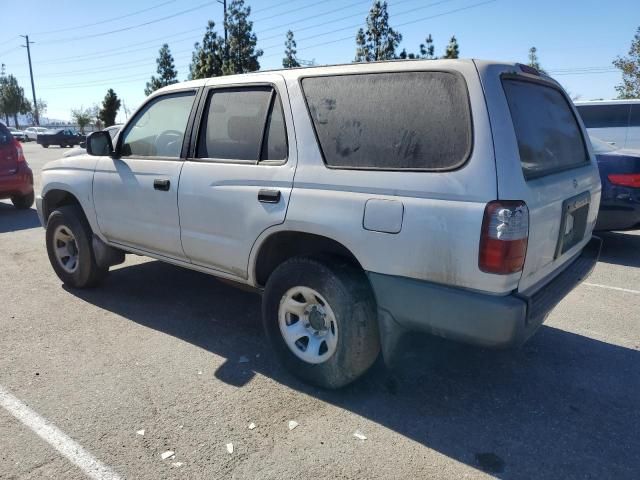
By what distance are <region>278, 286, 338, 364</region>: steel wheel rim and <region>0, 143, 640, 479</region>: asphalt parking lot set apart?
0.26 meters

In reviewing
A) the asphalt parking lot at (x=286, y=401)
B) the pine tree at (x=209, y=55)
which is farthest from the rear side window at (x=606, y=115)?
the pine tree at (x=209, y=55)

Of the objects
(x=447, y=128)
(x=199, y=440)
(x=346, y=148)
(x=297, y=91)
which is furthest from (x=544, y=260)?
(x=199, y=440)

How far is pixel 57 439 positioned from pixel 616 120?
545 inches

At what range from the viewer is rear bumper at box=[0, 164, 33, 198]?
30.1 ft

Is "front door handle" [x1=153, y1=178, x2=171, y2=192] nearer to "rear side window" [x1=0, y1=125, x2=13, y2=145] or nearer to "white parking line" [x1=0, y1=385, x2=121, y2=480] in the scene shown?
"white parking line" [x1=0, y1=385, x2=121, y2=480]

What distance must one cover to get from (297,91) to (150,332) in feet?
7.48

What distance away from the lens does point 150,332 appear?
161 inches

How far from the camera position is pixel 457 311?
8.36ft

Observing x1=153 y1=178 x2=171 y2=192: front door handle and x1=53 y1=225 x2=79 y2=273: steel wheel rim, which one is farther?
x1=53 y1=225 x2=79 y2=273: steel wheel rim

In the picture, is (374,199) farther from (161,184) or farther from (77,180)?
(77,180)

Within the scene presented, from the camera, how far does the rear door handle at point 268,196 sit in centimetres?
315

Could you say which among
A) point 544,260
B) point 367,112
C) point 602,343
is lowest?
point 602,343

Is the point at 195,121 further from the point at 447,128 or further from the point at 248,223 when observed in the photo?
the point at 447,128

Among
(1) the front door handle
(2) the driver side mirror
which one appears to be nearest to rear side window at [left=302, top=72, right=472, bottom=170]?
(1) the front door handle
